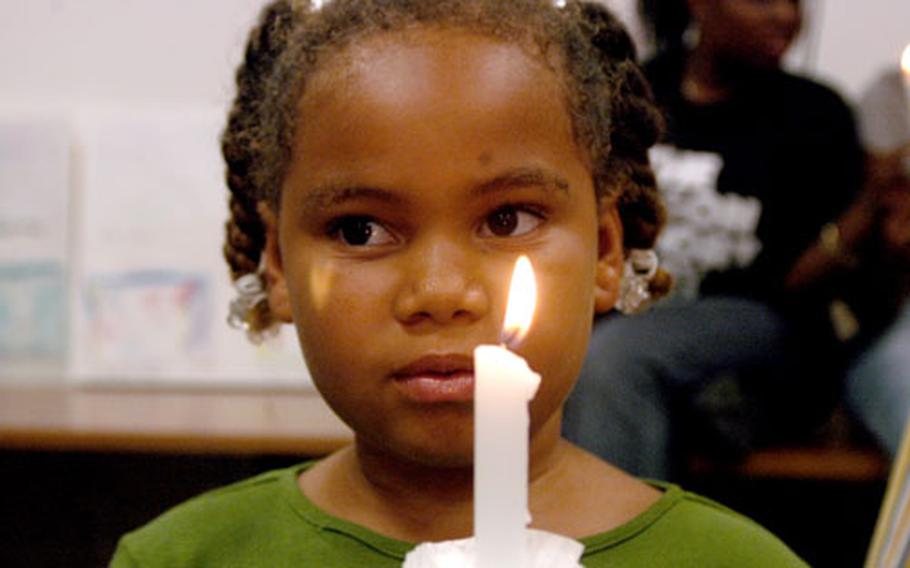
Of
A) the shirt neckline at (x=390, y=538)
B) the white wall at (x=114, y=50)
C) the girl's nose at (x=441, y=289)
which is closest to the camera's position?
the girl's nose at (x=441, y=289)

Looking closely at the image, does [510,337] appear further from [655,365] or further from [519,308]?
[655,365]

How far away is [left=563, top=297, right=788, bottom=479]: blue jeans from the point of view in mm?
1771

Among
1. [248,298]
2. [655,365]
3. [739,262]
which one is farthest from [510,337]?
[739,262]

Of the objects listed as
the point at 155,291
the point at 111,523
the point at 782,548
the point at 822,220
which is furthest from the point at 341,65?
the point at 111,523

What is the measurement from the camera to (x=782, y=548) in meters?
0.88

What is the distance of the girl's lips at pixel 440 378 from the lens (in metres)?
0.73

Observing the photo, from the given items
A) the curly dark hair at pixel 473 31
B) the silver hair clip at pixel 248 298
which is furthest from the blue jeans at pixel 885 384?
the silver hair clip at pixel 248 298

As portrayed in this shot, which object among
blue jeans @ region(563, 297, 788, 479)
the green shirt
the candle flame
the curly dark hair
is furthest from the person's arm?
the candle flame

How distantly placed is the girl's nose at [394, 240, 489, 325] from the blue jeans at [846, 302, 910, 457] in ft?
4.10

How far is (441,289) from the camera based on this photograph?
704 millimetres

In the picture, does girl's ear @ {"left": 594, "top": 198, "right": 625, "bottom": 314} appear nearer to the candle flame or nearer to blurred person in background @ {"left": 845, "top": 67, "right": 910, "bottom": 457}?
the candle flame

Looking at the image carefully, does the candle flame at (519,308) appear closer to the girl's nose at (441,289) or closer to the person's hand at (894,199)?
the girl's nose at (441,289)

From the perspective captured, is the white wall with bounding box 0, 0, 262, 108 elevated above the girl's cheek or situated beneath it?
elevated above

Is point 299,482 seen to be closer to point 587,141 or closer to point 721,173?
point 587,141
